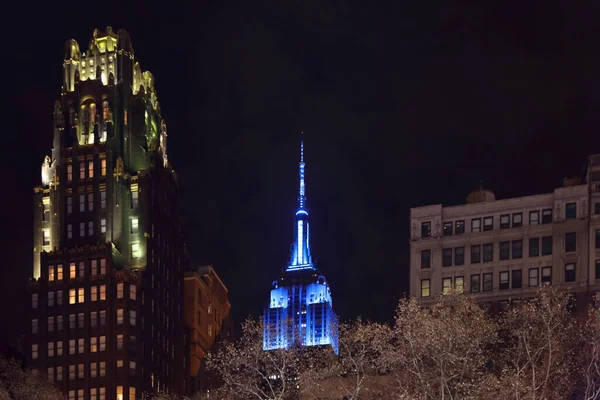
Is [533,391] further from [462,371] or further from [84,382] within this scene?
[84,382]

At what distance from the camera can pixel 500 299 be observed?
131250 mm

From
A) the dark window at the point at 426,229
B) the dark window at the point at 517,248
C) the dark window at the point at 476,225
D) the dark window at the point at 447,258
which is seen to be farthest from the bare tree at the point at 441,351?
the dark window at the point at 426,229

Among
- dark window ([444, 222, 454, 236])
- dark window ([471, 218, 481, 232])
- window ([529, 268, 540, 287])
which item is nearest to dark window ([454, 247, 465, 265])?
dark window ([444, 222, 454, 236])

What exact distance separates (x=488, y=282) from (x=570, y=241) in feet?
32.8

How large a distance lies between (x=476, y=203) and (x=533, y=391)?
2491 inches

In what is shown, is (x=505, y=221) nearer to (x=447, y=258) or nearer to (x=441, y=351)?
(x=447, y=258)

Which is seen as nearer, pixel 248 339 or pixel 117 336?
pixel 248 339

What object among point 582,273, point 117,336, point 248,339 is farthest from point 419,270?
point 117,336

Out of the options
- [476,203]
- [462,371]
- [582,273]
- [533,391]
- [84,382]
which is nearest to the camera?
[533,391]

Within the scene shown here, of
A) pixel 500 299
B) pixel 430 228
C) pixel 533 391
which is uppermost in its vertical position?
pixel 430 228

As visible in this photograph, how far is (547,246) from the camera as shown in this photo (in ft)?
432

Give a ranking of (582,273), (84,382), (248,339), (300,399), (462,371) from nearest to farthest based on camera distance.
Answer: (462,371)
(248,339)
(300,399)
(582,273)
(84,382)

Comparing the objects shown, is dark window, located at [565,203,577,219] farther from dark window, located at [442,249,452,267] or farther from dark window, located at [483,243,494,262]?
dark window, located at [442,249,452,267]

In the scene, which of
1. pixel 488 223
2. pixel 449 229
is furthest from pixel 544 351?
pixel 449 229
